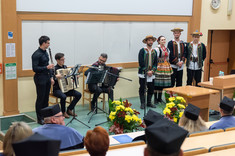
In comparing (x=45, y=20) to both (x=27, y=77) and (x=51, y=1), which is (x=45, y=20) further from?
(x=27, y=77)

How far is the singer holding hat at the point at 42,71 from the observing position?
647 cm

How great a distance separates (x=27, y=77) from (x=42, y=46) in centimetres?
115

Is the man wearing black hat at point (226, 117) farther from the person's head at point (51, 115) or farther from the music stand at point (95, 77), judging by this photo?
the music stand at point (95, 77)

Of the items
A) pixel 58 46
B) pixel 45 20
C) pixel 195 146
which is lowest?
pixel 195 146

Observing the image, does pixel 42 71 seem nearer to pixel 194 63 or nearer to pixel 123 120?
pixel 123 120

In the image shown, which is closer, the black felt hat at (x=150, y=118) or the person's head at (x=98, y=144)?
the person's head at (x=98, y=144)

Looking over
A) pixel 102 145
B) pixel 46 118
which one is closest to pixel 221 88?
pixel 46 118

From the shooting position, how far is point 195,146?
354cm

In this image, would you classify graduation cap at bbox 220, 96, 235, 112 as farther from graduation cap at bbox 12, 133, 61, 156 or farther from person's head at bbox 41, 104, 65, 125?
graduation cap at bbox 12, 133, 61, 156

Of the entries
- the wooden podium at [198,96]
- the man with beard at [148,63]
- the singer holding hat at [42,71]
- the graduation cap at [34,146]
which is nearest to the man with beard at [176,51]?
the man with beard at [148,63]

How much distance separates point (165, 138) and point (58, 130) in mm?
2071

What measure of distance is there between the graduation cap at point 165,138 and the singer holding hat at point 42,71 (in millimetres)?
4638

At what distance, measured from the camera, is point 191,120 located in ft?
12.8

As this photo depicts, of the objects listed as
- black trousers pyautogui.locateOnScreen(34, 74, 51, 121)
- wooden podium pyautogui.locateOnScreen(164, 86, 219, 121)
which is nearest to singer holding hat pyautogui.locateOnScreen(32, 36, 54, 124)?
black trousers pyautogui.locateOnScreen(34, 74, 51, 121)
